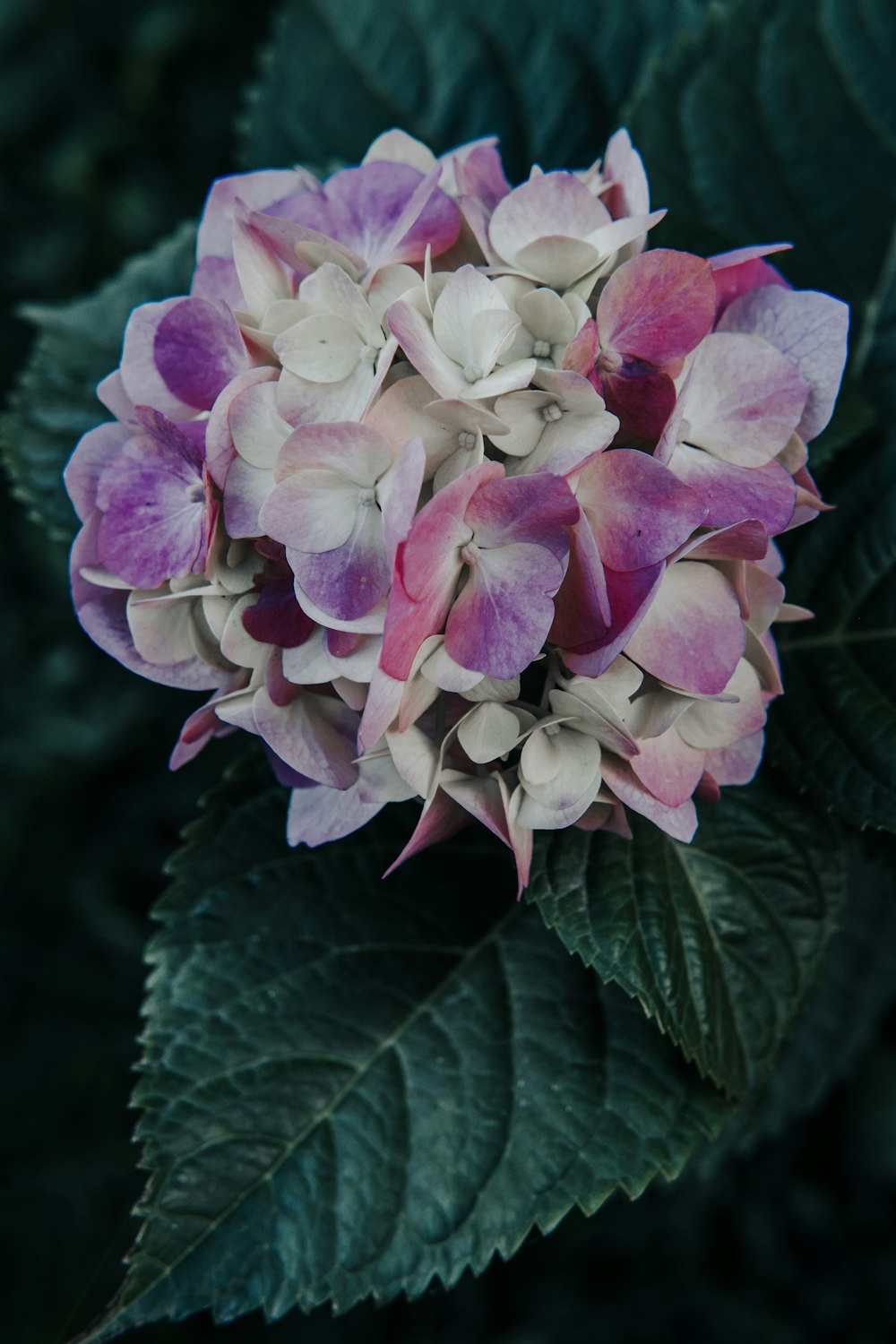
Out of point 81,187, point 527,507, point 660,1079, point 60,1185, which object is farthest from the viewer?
point 81,187

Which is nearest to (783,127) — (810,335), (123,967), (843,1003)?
(810,335)

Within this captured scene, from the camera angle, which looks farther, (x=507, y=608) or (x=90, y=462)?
(x=90, y=462)

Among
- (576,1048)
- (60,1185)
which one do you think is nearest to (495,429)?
(576,1048)

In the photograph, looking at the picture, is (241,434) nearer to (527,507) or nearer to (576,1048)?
(527,507)

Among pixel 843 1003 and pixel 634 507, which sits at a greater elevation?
pixel 634 507

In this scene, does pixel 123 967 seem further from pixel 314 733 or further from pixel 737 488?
pixel 737 488

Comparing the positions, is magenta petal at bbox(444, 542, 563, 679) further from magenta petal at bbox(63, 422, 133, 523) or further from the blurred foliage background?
the blurred foliage background

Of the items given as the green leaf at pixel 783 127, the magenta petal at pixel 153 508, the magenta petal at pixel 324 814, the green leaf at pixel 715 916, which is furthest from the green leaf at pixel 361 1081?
the green leaf at pixel 783 127
